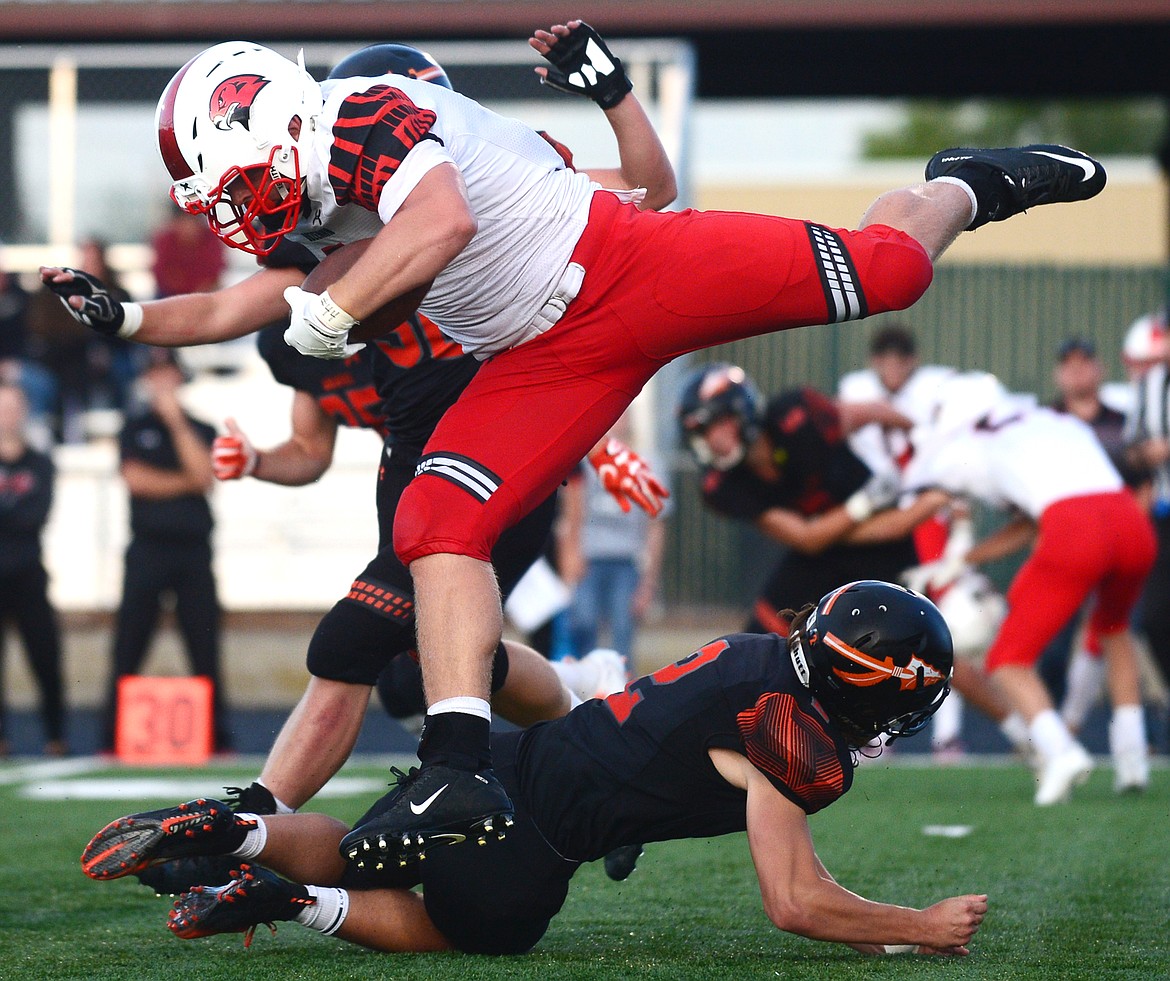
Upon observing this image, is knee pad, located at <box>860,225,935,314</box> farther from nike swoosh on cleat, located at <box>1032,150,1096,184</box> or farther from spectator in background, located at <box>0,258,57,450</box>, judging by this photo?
spectator in background, located at <box>0,258,57,450</box>

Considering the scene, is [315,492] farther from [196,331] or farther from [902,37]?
[196,331]

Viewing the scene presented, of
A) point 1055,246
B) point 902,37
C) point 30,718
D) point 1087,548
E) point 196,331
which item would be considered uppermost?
point 902,37

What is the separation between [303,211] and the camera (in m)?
3.86

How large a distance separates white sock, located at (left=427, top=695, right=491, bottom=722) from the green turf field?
0.55 meters

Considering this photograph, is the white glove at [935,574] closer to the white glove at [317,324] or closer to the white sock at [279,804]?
the white sock at [279,804]

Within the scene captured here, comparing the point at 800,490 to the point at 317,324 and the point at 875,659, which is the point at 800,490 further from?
the point at 317,324

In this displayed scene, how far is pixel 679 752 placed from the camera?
368 cm

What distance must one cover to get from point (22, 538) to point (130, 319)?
589cm

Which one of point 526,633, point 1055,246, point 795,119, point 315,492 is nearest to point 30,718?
point 315,492

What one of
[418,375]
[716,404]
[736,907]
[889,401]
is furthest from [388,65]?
[889,401]

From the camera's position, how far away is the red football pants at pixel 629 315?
385 cm

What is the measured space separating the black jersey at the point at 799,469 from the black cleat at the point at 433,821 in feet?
14.6

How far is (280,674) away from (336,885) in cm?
805

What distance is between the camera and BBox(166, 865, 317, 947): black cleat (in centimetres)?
361
